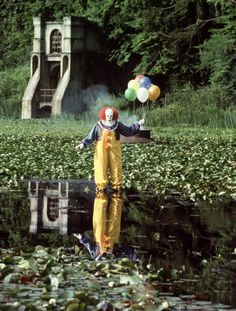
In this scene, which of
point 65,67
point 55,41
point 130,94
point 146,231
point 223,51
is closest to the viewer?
point 146,231

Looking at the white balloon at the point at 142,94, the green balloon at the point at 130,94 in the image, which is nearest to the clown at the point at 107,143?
the white balloon at the point at 142,94

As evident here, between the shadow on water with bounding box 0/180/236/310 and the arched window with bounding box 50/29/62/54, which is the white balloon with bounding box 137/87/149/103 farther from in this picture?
the arched window with bounding box 50/29/62/54

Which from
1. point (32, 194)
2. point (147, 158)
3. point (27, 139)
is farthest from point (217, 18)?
point (32, 194)

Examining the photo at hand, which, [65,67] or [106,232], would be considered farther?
[65,67]

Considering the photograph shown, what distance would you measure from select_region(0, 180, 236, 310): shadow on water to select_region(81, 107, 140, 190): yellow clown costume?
0.93ft

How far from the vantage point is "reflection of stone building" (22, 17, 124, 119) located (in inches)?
2223

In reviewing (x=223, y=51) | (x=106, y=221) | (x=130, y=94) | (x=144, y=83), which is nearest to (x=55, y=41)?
(x=223, y=51)

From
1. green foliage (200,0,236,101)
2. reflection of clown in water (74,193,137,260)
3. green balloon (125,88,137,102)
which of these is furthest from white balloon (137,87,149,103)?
green foliage (200,0,236,101)

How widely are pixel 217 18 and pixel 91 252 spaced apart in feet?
130

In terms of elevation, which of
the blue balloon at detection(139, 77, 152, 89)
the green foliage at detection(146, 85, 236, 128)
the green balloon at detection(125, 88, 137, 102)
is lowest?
the green balloon at detection(125, 88, 137, 102)

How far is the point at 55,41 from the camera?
5825 centimetres

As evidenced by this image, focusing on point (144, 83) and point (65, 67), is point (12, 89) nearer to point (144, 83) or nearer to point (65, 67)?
point (65, 67)

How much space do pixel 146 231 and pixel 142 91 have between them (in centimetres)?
1195

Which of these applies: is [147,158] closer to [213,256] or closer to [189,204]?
[189,204]
